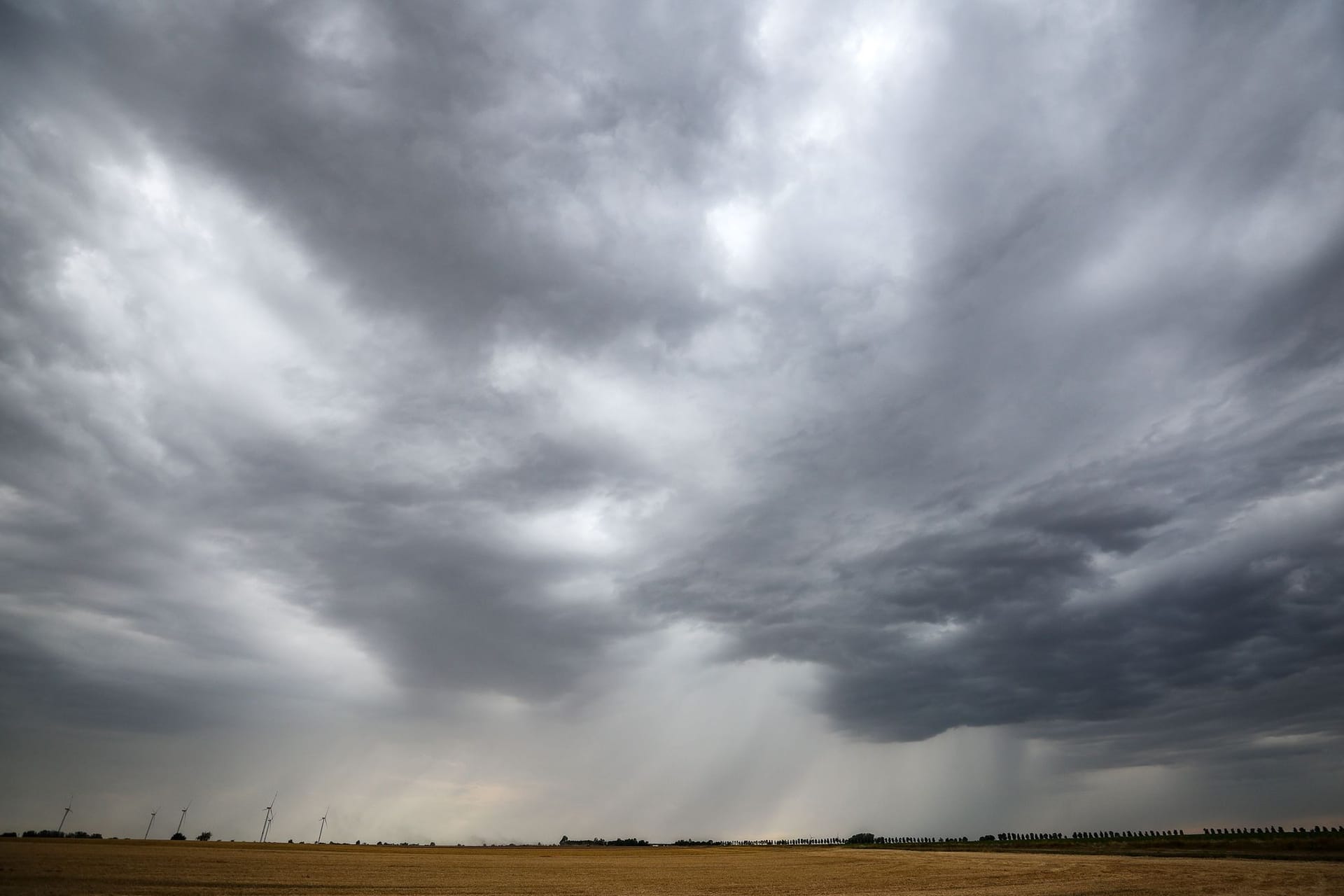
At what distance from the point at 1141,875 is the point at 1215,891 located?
43.3 feet

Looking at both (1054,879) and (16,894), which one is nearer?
(16,894)

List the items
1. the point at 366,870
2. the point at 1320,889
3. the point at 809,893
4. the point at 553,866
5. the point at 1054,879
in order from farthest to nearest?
the point at 553,866
the point at 366,870
the point at 1054,879
the point at 809,893
the point at 1320,889

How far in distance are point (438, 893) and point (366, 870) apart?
A: 98.5 ft

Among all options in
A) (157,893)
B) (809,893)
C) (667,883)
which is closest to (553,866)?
(667,883)

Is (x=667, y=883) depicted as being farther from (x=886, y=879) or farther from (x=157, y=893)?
(x=157, y=893)

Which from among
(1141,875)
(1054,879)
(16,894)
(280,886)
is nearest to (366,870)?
(280,886)

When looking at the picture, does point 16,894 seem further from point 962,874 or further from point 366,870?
point 962,874

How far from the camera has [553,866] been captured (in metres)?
87.9

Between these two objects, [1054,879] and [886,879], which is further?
[886,879]

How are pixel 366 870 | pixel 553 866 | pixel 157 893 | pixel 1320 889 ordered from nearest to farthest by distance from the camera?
pixel 157 893 < pixel 1320 889 < pixel 366 870 < pixel 553 866

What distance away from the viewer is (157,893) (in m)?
Answer: 37.2

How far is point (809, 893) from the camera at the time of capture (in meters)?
45.8

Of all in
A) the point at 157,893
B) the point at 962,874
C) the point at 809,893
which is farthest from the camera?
the point at 962,874

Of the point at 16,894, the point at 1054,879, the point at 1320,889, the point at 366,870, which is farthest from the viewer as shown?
the point at 366,870
